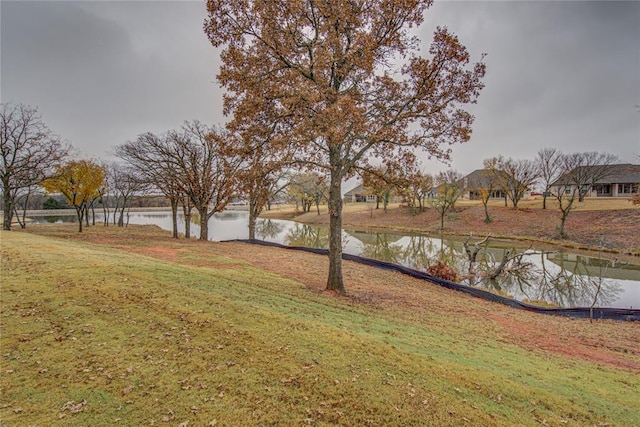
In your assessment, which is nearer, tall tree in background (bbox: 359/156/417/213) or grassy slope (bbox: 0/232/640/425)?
grassy slope (bbox: 0/232/640/425)

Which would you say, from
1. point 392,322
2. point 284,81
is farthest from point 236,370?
point 284,81

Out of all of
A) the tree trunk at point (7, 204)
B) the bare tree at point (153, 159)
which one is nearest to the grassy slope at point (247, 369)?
the bare tree at point (153, 159)

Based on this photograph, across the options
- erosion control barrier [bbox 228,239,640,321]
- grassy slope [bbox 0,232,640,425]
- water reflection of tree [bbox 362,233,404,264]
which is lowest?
water reflection of tree [bbox 362,233,404,264]

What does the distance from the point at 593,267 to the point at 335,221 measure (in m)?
24.7

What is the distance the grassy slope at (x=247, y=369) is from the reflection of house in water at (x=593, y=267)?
18211mm

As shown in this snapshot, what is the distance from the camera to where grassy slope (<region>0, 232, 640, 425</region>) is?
3.97 m

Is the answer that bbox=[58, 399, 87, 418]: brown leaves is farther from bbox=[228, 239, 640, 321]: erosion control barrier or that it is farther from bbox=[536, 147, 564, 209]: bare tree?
bbox=[536, 147, 564, 209]: bare tree

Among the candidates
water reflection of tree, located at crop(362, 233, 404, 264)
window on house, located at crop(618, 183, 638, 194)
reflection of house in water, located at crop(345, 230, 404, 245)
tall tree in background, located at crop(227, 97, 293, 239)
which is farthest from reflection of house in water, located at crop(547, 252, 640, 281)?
window on house, located at crop(618, 183, 638, 194)

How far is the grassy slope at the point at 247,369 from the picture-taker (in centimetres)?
397

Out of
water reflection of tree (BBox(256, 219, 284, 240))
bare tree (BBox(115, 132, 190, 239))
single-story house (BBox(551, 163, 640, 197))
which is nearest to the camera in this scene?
bare tree (BBox(115, 132, 190, 239))

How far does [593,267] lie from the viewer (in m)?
24.0

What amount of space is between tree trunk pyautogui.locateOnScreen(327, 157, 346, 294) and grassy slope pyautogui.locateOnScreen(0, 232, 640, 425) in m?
3.46

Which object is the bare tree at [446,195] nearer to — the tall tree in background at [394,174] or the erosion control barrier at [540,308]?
the erosion control barrier at [540,308]

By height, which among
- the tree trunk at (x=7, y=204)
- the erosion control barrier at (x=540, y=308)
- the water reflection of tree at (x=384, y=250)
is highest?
the tree trunk at (x=7, y=204)
